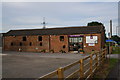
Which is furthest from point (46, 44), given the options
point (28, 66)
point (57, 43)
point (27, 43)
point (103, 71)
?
point (103, 71)

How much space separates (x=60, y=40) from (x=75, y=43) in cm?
309

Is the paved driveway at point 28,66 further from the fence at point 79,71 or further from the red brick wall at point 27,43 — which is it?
the red brick wall at point 27,43

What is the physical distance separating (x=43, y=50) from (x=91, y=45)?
9.76 m

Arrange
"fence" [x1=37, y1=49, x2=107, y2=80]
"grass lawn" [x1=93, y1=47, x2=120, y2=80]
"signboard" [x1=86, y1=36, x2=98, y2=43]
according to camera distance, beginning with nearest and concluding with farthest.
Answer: "fence" [x1=37, y1=49, x2=107, y2=80] → "grass lawn" [x1=93, y1=47, x2=120, y2=80] → "signboard" [x1=86, y1=36, x2=98, y2=43]

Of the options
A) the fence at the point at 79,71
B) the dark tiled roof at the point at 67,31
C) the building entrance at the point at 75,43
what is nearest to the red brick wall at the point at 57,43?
the building entrance at the point at 75,43

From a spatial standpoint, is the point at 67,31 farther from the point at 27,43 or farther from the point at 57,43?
the point at 27,43

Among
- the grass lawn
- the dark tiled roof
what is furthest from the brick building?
the grass lawn

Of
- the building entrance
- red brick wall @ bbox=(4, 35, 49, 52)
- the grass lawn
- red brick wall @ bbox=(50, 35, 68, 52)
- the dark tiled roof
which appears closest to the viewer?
the grass lawn

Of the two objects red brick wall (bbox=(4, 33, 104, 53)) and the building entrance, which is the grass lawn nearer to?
red brick wall (bbox=(4, 33, 104, 53))

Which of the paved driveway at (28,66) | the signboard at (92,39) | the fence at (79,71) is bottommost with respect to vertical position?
the paved driveway at (28,66)

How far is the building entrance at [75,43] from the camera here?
3027 centimetres

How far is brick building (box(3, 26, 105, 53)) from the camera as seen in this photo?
29.1 m

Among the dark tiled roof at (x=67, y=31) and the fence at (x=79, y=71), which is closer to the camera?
the fence at (x=79, y=71)

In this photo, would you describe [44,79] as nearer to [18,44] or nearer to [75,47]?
[75,47]
